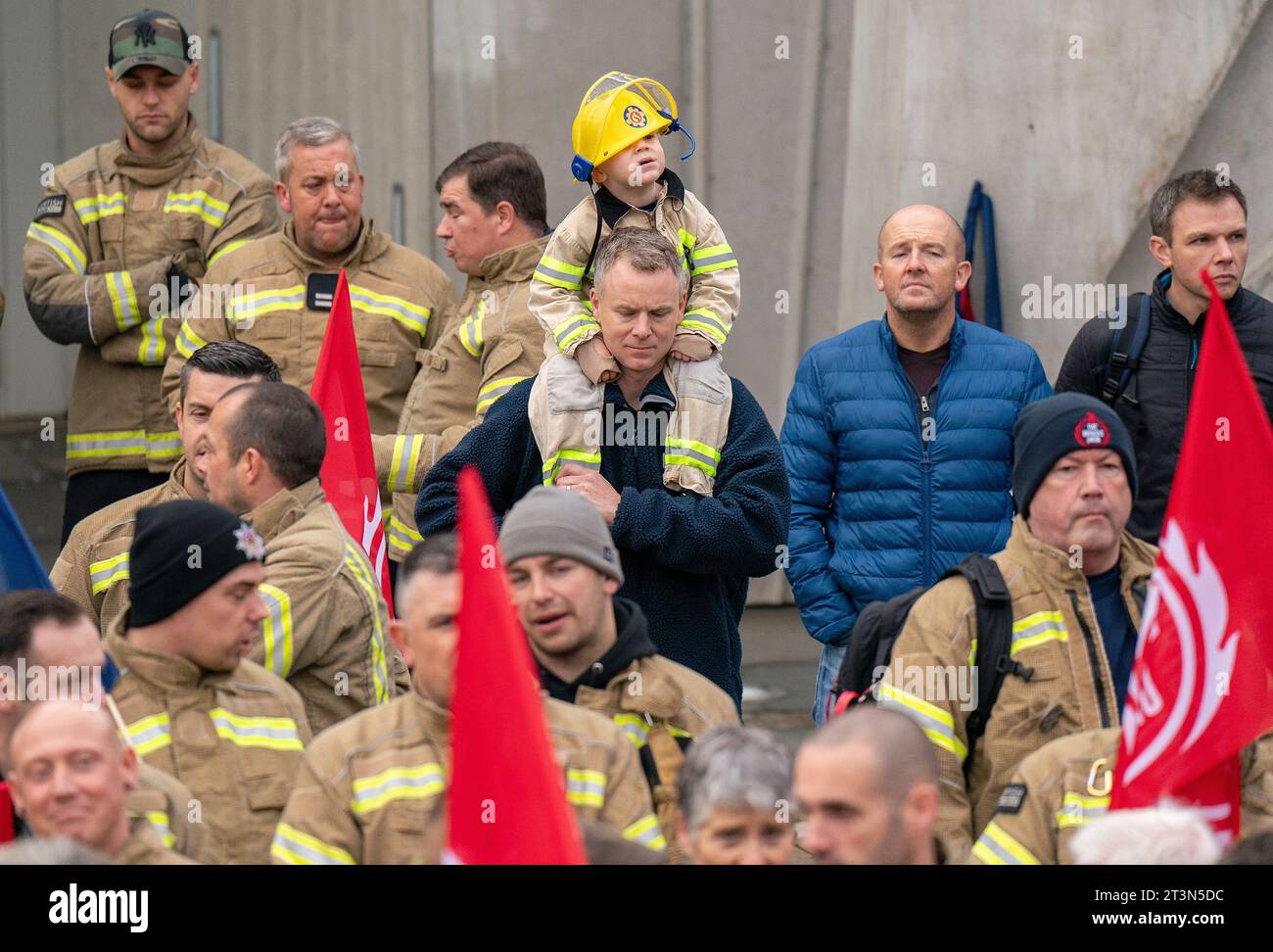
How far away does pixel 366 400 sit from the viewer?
24.1 ft

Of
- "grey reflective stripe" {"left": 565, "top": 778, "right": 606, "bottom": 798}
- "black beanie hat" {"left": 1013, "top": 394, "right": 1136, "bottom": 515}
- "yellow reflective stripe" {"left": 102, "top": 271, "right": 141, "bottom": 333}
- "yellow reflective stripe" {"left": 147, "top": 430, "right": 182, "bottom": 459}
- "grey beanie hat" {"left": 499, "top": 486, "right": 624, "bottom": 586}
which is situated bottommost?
"grey reflective stripe" {"left": 565, "top": 778, "right": 606, "bottom": 798}

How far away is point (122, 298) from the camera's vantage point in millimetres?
7695

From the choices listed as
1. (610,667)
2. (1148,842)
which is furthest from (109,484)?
(1148,842)

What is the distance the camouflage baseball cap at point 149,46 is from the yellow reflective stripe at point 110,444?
1.28m

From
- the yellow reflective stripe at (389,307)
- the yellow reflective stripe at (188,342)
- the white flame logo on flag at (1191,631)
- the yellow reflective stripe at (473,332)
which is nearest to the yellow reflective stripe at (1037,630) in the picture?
the white flame logo on flag at (1191,631)

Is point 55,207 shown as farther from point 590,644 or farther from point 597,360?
point 590,644

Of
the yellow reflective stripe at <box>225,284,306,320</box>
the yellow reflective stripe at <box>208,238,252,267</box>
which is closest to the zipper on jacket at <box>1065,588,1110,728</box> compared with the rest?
→ the yellow reflective stripe at <box>225,284,306,320</box>

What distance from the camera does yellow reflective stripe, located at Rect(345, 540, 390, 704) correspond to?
18.5 feet

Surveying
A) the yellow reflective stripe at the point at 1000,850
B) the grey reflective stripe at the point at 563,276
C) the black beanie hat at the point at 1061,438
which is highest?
the grey reflective stripe at the point at 563,276

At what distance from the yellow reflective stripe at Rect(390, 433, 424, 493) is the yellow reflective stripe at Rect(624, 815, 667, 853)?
2.50 metres

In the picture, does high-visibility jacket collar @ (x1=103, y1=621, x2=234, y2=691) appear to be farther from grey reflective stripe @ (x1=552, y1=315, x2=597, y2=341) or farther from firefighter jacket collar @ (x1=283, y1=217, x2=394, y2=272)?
firefighter jacket collar @ (x1=283, y1=217, x2=394, y2=272)

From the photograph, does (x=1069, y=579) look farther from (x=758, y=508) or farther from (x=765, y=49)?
(x=765, y=49)

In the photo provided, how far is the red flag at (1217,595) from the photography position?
477cm

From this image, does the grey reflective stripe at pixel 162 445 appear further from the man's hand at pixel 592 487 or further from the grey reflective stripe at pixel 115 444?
the man's hand at pixel 592 487
